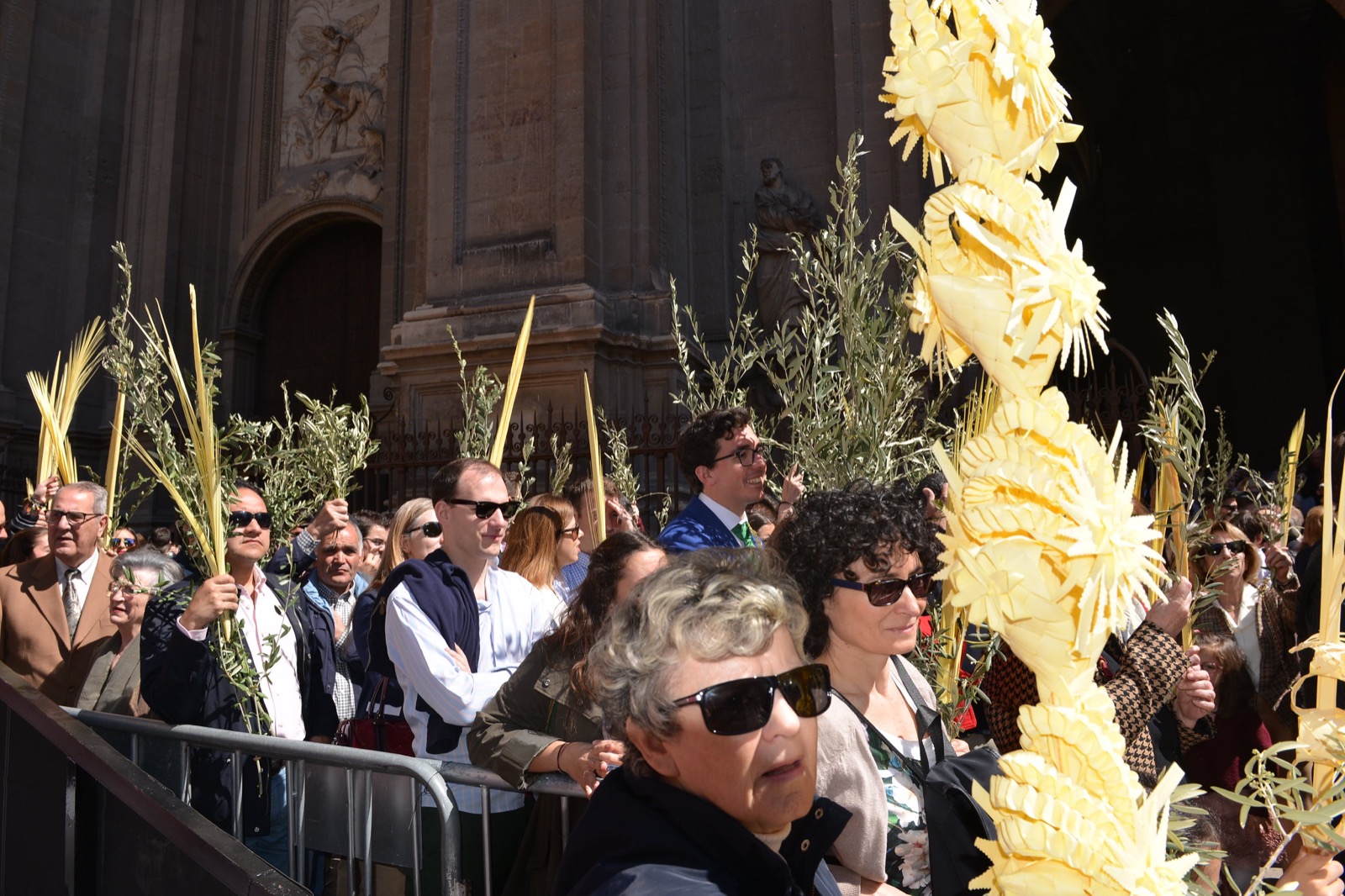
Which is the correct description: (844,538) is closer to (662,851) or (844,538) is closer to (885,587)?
(885,587)

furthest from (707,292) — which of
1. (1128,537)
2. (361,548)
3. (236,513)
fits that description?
(1128,537)

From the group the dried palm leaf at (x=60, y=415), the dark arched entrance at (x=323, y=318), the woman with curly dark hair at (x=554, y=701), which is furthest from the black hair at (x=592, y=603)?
the dark arched entrance at (x=323, y=318)

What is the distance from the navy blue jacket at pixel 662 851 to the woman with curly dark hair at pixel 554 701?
139cm

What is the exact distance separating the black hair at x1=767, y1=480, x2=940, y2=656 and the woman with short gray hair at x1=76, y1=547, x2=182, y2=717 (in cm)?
295

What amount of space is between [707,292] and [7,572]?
29.4 feet

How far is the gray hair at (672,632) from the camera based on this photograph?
1.71 meters

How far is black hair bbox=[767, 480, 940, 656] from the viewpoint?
262cm

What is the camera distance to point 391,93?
15.3 m

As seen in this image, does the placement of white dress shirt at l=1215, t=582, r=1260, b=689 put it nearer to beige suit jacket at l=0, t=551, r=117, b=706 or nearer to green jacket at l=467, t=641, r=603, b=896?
green jacket at l=467, t=641, r=603, b=896

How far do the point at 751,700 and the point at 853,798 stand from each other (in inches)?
27.5

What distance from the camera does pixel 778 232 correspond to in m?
12.4

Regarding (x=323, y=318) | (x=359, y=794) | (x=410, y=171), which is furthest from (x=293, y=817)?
(x=323, y=318)

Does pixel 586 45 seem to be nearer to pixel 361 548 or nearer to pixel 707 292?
pixel 707 292

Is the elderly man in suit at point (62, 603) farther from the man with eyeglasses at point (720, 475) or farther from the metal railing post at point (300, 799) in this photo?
the man with eyeglasses at point (720, 475)
